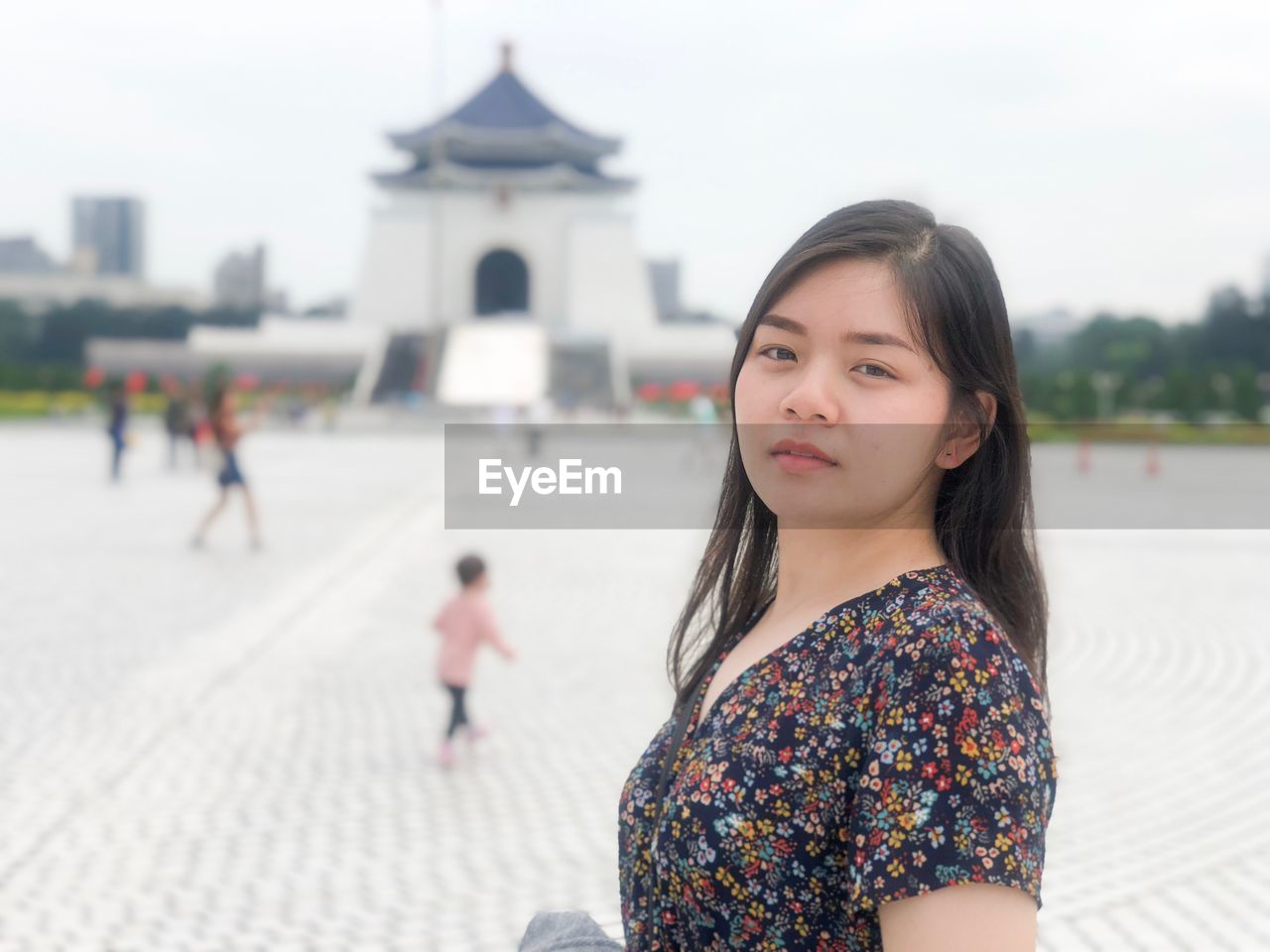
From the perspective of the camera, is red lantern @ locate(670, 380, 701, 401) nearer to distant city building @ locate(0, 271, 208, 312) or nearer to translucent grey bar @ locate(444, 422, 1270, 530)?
translucent grey bar @ locate(444, 422, 1270, 530)

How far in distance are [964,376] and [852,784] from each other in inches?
14.3

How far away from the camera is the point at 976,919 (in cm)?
100

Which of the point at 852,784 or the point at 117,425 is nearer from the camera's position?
the point at 852,784

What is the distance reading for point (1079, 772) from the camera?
4.88 m

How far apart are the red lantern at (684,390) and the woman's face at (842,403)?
35634mm

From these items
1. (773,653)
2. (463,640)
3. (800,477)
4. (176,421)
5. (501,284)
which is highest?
(800,477)

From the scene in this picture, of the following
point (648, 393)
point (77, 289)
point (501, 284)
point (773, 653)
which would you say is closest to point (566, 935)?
point (773, 653)

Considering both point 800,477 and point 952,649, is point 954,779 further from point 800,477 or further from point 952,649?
point 800,477

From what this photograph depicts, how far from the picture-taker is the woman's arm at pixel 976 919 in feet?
3.28

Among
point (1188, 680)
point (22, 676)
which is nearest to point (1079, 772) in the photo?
point (1188, 680)

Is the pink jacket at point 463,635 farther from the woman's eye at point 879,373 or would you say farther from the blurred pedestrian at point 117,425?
the blurred pedestrian at point 117,425

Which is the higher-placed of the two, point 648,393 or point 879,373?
point 879,373

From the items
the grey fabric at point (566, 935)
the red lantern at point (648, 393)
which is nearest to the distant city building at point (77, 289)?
the red lantern at point (648, 393)

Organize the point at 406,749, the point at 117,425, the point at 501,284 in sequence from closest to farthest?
the point at 406,749, the point at 117,425, the point at 501,284
